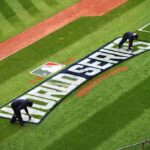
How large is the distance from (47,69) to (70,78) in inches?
79.0

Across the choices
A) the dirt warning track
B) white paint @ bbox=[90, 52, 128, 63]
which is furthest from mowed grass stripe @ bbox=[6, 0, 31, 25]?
white paint @ bbox=[90, 52, 128, 63]

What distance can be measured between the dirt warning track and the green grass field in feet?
2.69

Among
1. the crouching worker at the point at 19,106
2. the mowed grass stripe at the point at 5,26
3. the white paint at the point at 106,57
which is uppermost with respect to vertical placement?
the mowed grass stripe at the point at 5,26

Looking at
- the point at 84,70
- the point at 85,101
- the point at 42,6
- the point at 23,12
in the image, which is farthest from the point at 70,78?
the point at 42,6

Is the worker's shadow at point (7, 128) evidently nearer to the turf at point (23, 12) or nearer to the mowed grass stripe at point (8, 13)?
the turf at point (23, 12)

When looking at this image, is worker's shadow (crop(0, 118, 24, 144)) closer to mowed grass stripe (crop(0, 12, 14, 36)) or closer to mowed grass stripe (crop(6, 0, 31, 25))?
mowed grass stripe (crop(0, 12, 14, 36))

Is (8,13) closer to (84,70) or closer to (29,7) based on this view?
(29,7)

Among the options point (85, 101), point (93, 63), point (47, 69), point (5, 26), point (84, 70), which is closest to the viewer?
point (85, 101)

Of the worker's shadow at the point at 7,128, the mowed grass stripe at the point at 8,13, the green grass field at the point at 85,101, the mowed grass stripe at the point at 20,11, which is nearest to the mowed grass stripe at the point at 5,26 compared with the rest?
the mowed grass stripe at the point at 8,13

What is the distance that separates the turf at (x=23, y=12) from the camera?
1539 inches

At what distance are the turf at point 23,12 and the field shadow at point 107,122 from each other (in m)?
12.9

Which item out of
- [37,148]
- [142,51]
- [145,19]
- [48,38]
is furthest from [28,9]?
[37,148]

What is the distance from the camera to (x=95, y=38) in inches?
1422

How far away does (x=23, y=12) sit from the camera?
41750mm
